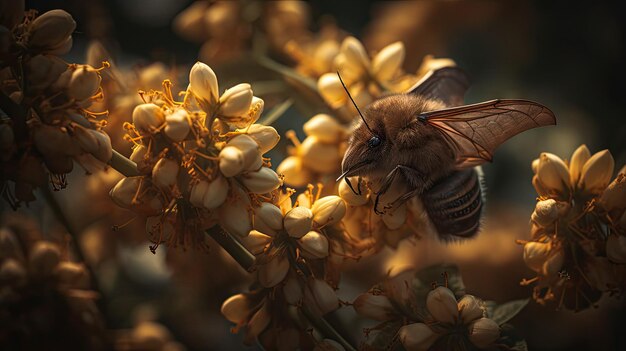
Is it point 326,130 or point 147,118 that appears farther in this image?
point 326,130

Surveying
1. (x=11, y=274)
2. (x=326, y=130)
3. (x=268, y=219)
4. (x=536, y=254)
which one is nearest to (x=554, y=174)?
(x=536, y=254)

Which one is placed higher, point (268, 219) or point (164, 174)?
point (164, 174)

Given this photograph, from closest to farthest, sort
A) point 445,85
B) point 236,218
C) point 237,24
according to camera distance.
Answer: point 236,218, point 445,85, point 237,24

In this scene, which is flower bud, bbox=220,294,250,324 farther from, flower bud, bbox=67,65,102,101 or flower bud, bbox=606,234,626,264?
flower bud, bbox=606,234,626,264

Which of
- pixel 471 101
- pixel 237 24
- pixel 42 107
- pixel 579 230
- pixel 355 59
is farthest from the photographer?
pixel 471 101

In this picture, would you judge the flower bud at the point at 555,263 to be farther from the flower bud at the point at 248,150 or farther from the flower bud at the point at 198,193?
the flower bud at the point at 198,193

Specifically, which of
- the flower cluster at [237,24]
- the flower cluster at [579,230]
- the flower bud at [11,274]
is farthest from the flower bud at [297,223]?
the flower cluster at [237,24]

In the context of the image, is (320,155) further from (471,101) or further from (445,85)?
(471,101)
